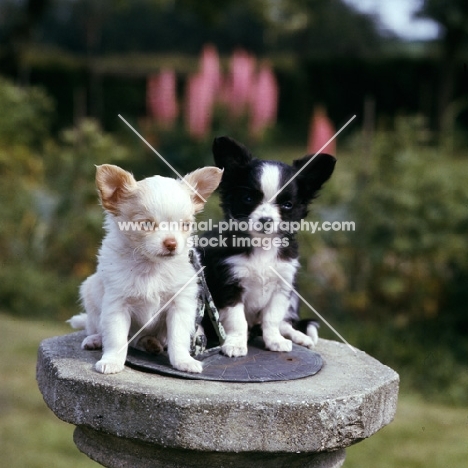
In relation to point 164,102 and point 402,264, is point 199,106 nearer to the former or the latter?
point 164,102

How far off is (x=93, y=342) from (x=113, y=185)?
31.4 inches

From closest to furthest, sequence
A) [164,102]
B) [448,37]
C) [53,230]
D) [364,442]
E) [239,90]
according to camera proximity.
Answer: [364,442] < [53,230] < [239,90] < [164,102] < [448,37]

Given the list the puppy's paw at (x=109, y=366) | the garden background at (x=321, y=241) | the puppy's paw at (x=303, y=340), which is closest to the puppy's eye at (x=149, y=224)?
the puppy's paw at (x=109, y=366)

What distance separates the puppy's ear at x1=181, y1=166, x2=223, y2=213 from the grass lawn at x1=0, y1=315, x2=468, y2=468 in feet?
10.9

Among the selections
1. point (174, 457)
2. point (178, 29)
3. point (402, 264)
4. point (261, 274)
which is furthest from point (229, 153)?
point (178, 29)

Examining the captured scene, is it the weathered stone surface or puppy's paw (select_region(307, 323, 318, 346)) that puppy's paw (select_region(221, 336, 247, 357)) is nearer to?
the weathered stone surface

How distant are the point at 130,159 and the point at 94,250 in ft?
8.04

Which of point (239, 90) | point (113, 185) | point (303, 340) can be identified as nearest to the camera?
point (113, 185)

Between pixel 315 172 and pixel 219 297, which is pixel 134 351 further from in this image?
pixel 315 172

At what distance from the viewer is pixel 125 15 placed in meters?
19.0

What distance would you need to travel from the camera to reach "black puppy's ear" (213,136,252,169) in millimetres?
2977

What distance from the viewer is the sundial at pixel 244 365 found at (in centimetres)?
286

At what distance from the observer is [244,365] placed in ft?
9.84

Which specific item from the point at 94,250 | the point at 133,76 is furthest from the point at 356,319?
the point at 133,76
